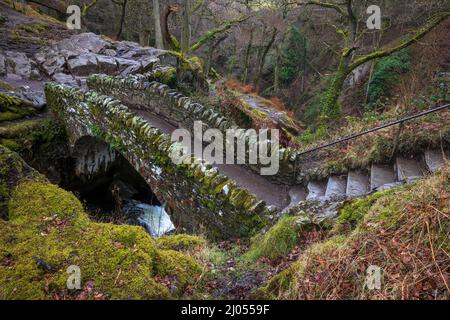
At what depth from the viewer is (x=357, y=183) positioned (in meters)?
6.23

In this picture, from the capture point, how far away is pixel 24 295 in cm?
246

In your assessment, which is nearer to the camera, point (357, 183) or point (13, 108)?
point (357, 183)

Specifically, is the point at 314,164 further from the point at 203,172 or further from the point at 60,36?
the point at 60,36

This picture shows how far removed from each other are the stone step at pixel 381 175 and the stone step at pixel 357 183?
208 mm

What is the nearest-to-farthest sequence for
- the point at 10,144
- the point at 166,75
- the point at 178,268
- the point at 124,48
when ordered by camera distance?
the point at 178,268
the point at 10,144
the point at 166,75
the point at 124,48

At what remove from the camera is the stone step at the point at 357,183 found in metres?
5.89

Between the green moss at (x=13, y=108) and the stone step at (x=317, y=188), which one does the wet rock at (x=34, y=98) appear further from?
the stone step at (x=317, y=188)

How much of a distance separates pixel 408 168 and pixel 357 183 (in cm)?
93

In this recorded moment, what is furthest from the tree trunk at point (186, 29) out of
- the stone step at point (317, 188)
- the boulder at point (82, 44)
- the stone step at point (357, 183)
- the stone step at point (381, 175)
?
the stone step at point (381, 175)

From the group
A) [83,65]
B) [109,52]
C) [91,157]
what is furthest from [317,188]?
[109,52]

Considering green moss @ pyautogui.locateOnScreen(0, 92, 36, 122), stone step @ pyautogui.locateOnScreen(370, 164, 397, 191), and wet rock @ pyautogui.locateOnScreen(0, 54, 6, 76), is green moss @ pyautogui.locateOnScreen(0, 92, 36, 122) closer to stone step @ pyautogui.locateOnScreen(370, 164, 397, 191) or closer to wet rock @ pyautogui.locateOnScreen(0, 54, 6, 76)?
wet rock @ pyautogui.locateOnScreen(0, 54, 6, 76)

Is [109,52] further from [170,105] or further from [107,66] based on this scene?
[170,105]
